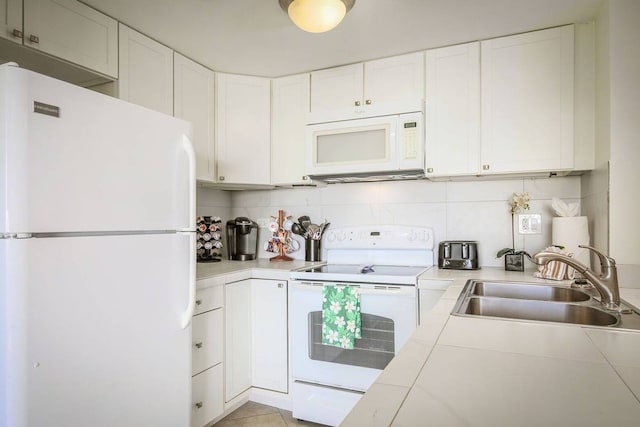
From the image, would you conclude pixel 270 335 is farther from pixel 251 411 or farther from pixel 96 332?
pixel 96 332

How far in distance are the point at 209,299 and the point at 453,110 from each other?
177 cm

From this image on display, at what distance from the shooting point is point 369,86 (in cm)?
246

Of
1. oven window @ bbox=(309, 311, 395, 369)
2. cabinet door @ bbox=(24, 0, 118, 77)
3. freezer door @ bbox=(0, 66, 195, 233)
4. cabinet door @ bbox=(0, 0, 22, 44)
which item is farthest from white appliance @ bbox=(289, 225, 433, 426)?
cabinet door @ bbox=(0, 0, 22, 44)

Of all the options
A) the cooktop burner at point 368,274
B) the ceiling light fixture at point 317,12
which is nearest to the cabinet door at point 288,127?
the cooktop burner at point 368,274

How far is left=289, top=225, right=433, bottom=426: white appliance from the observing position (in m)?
2.04

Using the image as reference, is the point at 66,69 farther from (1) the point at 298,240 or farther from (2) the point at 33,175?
(1) the point at 298,240

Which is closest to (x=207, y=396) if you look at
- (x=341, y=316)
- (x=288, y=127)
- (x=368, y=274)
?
(x=341, y=316)

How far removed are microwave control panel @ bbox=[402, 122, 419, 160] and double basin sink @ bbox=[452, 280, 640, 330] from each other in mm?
833

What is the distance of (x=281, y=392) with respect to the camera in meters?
2.37

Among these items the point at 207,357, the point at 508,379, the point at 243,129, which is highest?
the point at 243,129

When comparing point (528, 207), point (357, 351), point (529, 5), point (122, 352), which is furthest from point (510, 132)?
point (122, 352)

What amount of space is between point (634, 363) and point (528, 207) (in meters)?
1.69

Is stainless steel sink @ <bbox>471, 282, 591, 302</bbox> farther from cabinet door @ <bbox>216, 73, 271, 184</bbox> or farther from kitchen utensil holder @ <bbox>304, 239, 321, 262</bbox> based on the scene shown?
cabinet door @ <bbox>216, 73, 271, 184</bbox>

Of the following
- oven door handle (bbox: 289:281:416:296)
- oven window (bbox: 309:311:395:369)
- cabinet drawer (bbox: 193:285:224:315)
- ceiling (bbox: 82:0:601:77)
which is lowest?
oven window (bbox: 309:311:395:369)
